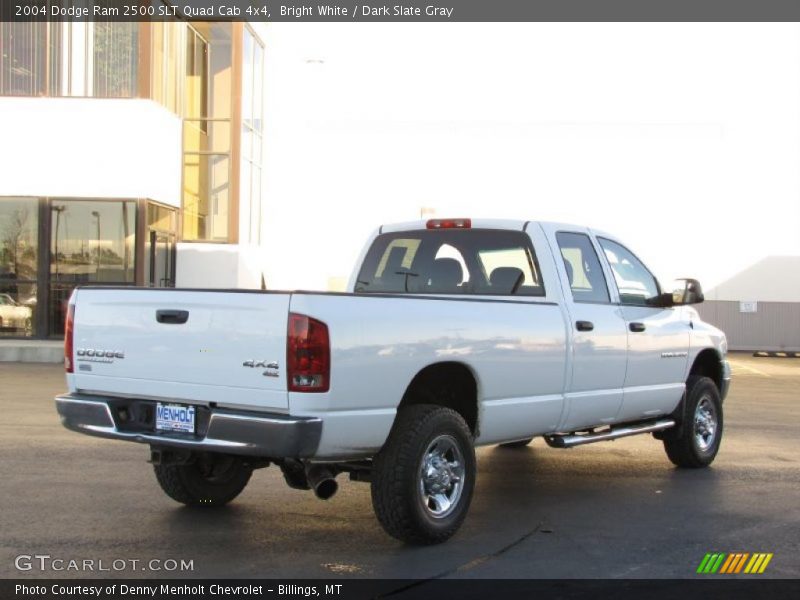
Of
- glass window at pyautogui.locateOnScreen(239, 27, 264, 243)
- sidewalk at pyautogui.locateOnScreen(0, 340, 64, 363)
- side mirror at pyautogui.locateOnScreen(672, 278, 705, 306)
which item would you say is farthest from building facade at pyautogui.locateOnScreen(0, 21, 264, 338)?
side mirror at pyautogui.locateOnScreen(672, 278, 705, 306)

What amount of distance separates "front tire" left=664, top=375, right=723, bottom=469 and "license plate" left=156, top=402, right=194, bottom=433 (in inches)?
187

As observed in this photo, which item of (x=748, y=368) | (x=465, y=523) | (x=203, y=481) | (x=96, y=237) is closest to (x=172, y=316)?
(x=203, y=481)

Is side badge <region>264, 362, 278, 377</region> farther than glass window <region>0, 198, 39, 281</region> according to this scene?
No

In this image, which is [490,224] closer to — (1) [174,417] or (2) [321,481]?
(2) [321,481]

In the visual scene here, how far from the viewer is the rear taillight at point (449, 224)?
7867 millimetres

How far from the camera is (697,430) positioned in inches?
359

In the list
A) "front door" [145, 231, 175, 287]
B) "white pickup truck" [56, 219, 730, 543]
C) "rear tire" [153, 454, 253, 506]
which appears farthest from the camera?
"front door" [145, 231, 175, 287]

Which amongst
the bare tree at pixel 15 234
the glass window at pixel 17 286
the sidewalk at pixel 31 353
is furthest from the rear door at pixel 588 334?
the bare tree at pixel 15 234

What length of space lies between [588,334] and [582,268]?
27.9 inches

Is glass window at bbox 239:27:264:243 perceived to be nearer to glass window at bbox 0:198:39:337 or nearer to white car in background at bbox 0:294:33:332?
glass window at bbox 0:198:39:337

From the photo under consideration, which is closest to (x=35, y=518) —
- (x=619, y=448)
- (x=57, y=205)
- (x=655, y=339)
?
(x=655, y=339)

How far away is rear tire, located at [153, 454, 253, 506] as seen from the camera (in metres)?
6.94

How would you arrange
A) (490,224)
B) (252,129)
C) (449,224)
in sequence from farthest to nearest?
(252,129)
(449,224)
(490,224)
